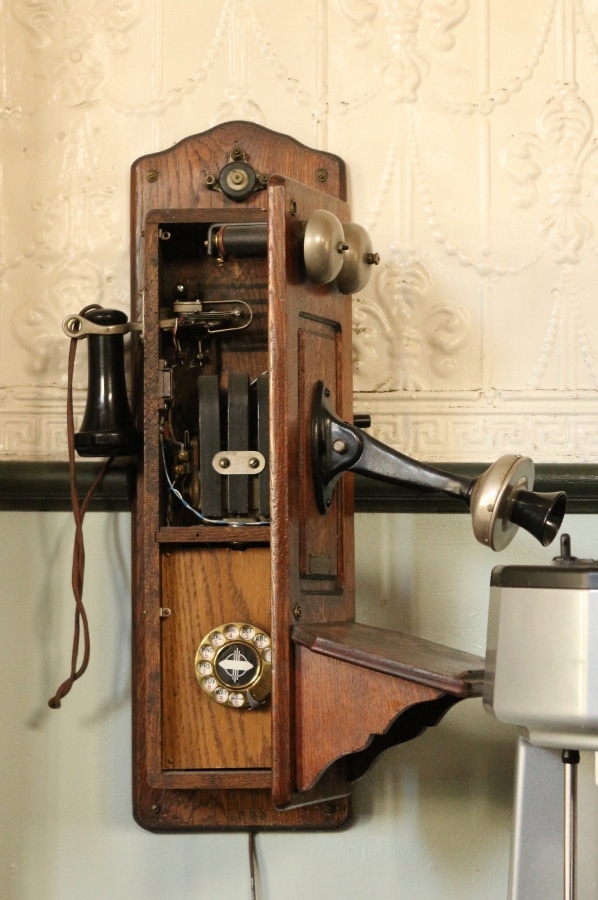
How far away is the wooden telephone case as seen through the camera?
110cm

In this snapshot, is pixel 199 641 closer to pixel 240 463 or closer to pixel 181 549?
pixel 181 549

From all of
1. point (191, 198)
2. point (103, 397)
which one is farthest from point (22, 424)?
point (191, 198)

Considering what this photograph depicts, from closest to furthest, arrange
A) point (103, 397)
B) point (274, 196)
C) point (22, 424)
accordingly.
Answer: point (274, 196) → point (103, 397) → point (22, 424)

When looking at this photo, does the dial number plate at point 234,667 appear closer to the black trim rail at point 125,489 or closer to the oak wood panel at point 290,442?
the oak wood panel at point 290,442

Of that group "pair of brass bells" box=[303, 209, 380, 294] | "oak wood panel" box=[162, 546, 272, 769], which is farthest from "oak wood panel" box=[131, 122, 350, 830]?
"pair of brass bells" box=[303, 209, 380, 294]

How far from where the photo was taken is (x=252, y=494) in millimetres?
1312

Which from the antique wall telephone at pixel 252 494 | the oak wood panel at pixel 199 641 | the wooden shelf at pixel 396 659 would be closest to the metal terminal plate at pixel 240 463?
the antique wall telephone at pixel 252 494

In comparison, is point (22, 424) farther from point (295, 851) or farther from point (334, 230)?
point (295, 851)

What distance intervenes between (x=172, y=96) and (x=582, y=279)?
0.65 meters

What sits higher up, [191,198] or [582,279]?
[191,198]

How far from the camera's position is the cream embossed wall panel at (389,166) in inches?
58.2

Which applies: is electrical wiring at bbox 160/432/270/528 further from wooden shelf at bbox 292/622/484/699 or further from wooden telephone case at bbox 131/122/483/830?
wooden shelf at bbox 292/622/484/699

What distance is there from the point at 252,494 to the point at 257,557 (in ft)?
0.28

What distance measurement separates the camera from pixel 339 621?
49.3 inches
